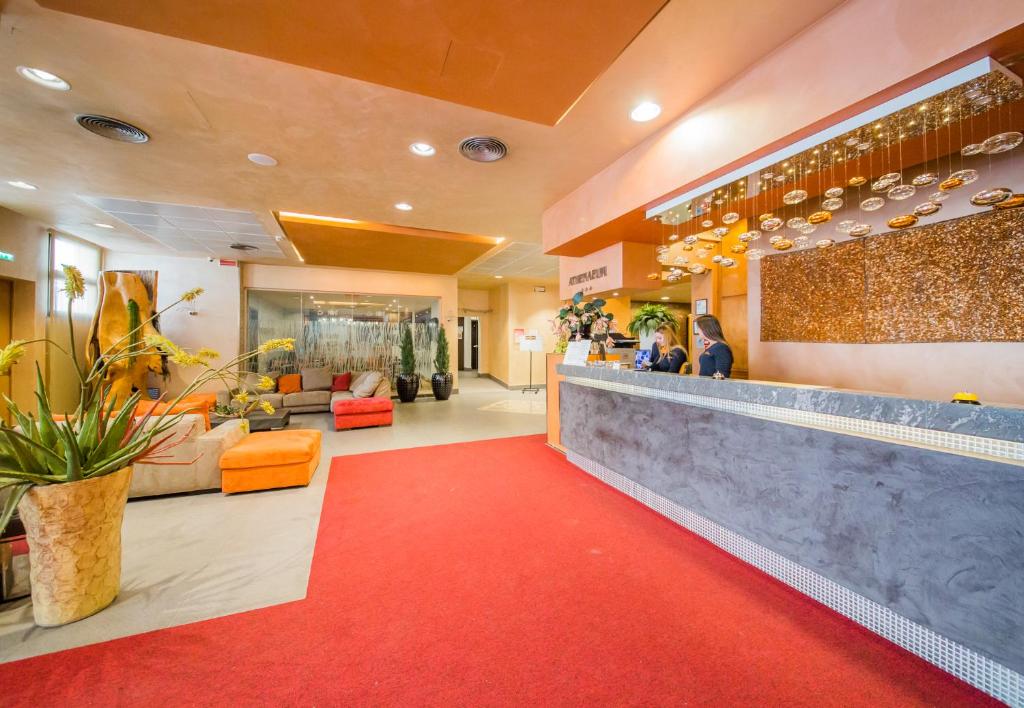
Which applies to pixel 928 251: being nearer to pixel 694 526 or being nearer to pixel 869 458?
pixel 869 458

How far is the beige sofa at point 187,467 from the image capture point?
3.70m

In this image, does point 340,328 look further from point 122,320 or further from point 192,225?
point 122,320

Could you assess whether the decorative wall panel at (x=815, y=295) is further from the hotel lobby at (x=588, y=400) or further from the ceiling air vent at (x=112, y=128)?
the ceiling air vent at (x=112, y=128)

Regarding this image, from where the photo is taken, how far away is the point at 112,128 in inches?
135

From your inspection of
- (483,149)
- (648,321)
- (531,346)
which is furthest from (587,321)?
(531,346)

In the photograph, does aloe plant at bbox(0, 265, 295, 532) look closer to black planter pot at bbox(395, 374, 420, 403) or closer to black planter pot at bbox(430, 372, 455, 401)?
black planter pot at bbox(395, 374, 420, 403)

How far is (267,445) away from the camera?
13.1 ft

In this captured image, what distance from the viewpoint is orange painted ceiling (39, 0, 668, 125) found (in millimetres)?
1793

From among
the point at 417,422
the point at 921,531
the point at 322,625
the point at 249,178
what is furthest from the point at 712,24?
the point at 417,422

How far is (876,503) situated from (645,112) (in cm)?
308

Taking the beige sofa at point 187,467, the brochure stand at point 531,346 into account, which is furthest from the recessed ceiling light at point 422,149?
the brochure stand at point 531,346

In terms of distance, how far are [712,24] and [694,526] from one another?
3430 millimetres

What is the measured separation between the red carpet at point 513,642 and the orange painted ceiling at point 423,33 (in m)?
3.04

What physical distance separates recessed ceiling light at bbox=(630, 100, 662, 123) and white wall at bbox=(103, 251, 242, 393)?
371 inches
